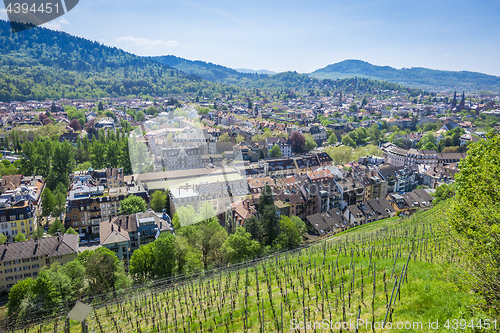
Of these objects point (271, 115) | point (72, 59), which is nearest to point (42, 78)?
point (72, 59)

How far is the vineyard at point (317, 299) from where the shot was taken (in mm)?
5090

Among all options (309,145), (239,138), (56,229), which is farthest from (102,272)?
(309,145)

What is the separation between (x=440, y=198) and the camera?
19766 mm

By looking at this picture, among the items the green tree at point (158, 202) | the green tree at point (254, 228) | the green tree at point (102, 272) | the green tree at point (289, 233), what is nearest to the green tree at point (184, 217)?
the green tree at point (158, 202)

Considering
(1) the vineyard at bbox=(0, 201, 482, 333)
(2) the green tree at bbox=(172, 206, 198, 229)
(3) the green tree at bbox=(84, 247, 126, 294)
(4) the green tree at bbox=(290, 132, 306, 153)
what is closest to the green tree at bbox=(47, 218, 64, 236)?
(2) the green tree at bbox=(172, 206, 198, 229)

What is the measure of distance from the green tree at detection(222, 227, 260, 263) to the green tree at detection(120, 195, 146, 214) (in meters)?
7.24

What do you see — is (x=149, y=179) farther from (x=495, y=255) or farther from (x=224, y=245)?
(x=495, y=255)

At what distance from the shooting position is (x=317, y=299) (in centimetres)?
641

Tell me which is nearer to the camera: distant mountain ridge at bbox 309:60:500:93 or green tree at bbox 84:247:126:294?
green tree at bbox 84:247:126:294

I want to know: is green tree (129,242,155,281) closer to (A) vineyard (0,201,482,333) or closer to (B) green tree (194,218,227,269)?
(B) green tree (194,218,227,269)

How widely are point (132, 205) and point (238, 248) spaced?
25.9ft

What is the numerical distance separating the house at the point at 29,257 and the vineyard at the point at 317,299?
3746 mm

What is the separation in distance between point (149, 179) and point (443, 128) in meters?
41.6

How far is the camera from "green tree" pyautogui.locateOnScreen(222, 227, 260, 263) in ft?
39.6
